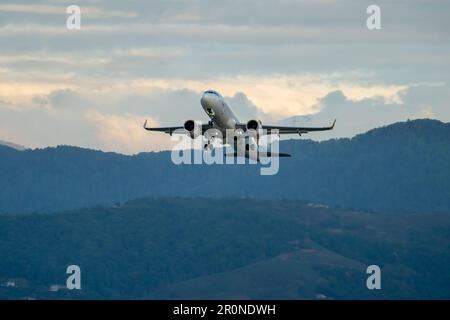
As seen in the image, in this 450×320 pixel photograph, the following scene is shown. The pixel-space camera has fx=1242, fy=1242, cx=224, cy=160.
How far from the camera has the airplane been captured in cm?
15288

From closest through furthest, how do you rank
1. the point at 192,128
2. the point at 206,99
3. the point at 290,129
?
the point at 206,99 < the point at 192,128 < the point at 290,129

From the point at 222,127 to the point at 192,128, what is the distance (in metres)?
4.09

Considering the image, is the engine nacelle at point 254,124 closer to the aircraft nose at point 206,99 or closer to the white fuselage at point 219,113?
the white fuselage at point 219,113

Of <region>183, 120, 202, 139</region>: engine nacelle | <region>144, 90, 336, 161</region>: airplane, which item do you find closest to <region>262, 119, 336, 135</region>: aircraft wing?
<region>144, 90, 336, 161</region>: airplane

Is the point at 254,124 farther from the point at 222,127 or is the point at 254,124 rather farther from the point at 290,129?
the point at 290,129

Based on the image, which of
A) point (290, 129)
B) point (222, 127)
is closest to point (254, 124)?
point (222, 127)

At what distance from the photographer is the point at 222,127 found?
158875 mm

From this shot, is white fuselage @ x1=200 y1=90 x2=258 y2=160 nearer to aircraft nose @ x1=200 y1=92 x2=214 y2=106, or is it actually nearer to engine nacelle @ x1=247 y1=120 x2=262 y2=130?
A: aircraft nose @ x1=200 y1=92 x2=214 y2=106

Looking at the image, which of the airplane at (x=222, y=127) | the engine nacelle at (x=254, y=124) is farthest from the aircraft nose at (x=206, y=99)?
the engine nacelle at (x=254, y=124)
